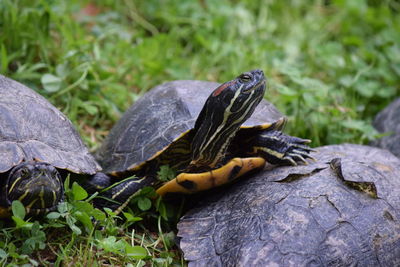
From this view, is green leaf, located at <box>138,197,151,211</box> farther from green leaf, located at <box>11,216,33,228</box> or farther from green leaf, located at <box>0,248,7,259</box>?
green leaf, located at <box>0,248,7,259</box>

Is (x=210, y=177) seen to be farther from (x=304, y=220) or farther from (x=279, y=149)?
Answer: (x=304, y=220)

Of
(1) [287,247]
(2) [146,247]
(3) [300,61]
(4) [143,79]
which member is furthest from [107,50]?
(1) [287,247]

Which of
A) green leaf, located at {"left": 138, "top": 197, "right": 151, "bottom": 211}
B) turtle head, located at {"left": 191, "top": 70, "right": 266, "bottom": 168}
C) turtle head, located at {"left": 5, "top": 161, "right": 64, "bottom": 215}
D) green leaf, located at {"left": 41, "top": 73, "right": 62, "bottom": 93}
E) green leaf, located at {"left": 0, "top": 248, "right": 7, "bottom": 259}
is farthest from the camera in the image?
green leaf, located at {"left": 41, "top": 73, "right": 62, "bottom": 93}

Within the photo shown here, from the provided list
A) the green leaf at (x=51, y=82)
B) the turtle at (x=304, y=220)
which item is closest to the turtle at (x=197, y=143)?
the turtle at (x=304, y=220)

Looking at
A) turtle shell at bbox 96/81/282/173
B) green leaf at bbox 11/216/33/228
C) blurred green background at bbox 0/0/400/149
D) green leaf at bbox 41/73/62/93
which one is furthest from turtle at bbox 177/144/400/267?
green leaf at bbox 41/73/62/93

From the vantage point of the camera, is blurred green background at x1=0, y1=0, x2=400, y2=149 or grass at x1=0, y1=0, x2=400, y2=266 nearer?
grass at x1=0, y1=0, x2=400, y2=266

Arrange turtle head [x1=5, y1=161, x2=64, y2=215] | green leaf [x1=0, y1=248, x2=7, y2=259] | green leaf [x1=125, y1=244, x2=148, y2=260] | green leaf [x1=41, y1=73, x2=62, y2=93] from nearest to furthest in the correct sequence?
green leaf [x1=0, y1=248, x2=7, y2=259], turtle head [x1=5, y1=161, x2=64, y2=215], green leaf [x1=125, y1=244, x2=148, y2=260], green leaf [x1=41, y1=73, x2=62, y2=93]

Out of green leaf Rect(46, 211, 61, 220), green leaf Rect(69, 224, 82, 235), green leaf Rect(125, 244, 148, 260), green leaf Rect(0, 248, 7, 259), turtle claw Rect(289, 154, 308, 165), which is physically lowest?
green leaf Rect(125, 244, 148, 260)

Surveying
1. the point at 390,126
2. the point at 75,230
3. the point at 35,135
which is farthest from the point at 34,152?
the point at 390,126
